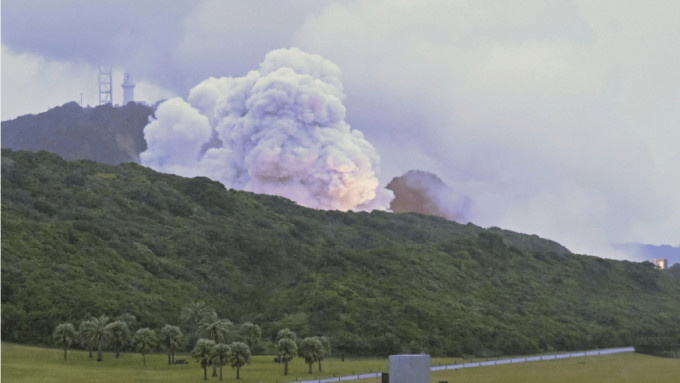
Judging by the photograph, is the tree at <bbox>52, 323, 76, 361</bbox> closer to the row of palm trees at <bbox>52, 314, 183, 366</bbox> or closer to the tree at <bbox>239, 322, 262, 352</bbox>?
the row of palm trees at <bbox>52, 314, 183, 366</bbox>

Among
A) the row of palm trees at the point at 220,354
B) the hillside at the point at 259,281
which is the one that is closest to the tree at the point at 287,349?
the row of palm trees at the point at 220,354

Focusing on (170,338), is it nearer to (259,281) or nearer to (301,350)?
(301,350)

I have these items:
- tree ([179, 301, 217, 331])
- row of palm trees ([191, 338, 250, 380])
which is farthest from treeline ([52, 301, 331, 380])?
tree ([179, 301, 217, 331])

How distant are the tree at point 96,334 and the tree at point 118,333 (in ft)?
2.36

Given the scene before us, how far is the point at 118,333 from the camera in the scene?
107 meters

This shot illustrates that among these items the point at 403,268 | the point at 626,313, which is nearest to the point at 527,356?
the point at 403,268

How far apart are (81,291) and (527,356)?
2559 inches

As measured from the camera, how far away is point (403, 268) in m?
168

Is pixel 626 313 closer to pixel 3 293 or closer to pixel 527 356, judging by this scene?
pixel 527 356

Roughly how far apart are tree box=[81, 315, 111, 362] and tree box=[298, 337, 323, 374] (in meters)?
22.1

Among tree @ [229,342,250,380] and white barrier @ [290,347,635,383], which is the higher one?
tree @ [229,342,250,380]

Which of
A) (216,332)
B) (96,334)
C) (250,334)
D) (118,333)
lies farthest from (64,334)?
(250,334)

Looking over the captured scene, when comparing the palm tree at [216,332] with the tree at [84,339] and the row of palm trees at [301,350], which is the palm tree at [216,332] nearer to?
the row of palm trees at [301,350]

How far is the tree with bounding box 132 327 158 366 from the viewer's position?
339 feet
